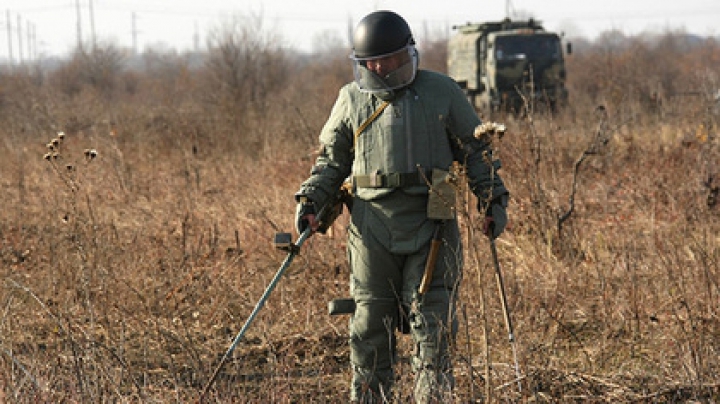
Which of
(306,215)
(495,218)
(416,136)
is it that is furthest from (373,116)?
(495,218)

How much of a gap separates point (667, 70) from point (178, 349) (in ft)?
71.5

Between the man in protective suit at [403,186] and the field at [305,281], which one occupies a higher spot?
the man in protective suit at [403,186]

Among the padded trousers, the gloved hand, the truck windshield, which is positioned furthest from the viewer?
the truck windshield

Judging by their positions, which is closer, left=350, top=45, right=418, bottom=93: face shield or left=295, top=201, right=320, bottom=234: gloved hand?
left=350, top=45, right=418, bottom=93: face shield

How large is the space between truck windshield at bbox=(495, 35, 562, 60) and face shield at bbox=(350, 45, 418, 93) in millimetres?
14141

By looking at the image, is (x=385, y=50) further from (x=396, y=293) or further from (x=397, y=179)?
(x=396, y=293)

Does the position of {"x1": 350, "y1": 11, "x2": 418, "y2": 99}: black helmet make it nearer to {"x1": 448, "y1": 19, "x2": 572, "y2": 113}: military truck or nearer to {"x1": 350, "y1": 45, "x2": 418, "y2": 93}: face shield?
{"x1": 350, "y1": 45, "x2": 418, "y2": 93}: face shield

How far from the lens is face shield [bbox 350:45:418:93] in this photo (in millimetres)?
3412

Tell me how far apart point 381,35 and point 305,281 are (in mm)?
2391

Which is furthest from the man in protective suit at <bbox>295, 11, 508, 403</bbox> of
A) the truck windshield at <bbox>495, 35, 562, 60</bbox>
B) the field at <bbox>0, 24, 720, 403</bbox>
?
the truck windshield at <bbox>495, 35, 562, 60</bbox>

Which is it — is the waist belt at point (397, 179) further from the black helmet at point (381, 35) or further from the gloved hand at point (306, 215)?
the black helmet at point (381, 35)

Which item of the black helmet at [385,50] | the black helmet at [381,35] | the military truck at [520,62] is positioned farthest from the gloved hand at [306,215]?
the military truck at [520,62]

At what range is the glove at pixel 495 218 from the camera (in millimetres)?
3404

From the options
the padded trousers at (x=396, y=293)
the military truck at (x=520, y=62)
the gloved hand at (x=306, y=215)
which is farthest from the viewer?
the military truck at (x=520, y=62)
